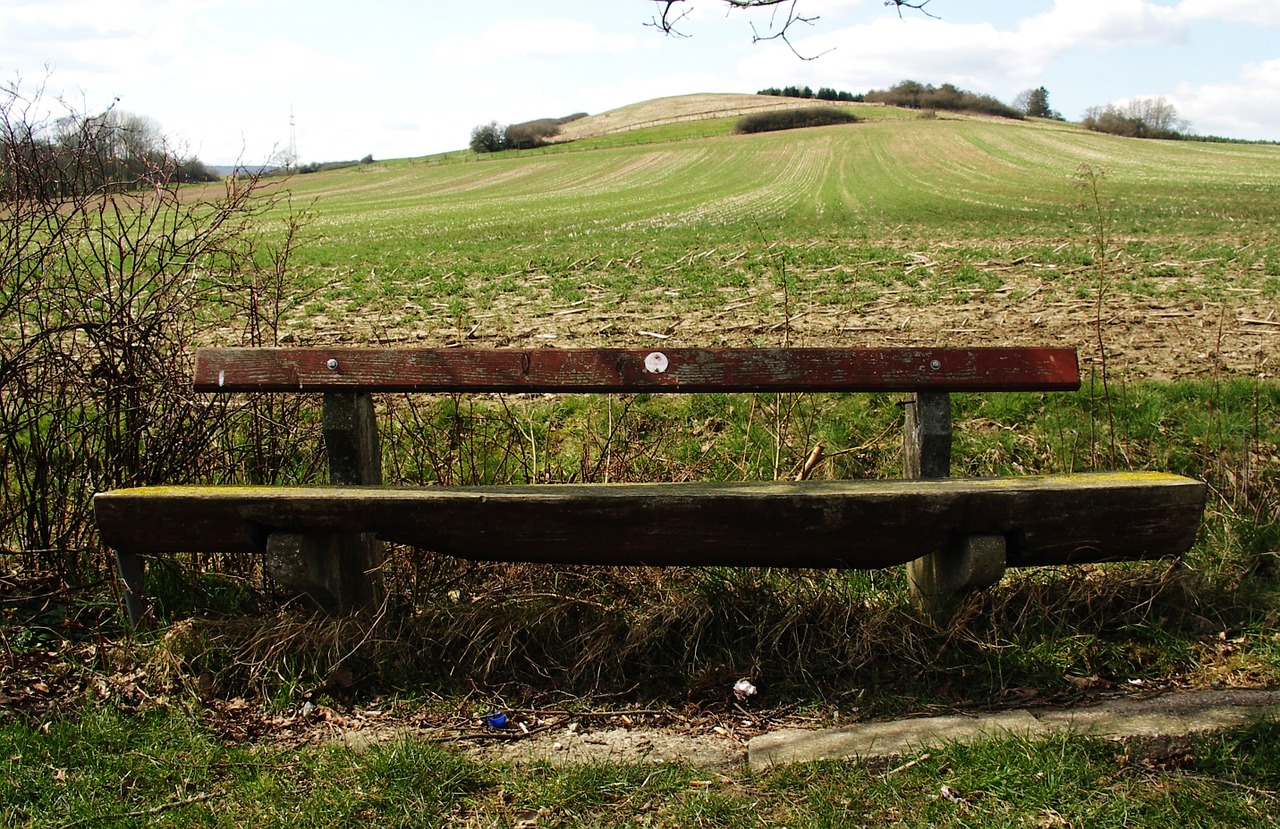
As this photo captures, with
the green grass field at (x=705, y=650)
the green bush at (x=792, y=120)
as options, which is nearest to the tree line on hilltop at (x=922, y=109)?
the green bush at (x=792, y=120)

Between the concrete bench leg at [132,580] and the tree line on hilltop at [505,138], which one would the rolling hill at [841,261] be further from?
the tree line on hilltop at [505,138]

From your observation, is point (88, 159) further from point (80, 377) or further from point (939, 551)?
point (939, 551)

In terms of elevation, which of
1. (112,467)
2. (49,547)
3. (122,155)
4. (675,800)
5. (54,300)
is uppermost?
(122,155)

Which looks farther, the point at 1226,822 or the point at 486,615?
the point at 486,615

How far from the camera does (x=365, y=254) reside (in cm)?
1836

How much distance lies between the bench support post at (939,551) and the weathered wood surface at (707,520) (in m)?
0.08

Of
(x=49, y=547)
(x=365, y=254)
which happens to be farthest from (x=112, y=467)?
(x=365, y=254)

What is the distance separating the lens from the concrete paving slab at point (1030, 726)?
119 inches

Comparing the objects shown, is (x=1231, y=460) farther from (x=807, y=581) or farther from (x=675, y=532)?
(x=675, y=532)

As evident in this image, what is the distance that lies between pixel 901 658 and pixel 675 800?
3.90 ft

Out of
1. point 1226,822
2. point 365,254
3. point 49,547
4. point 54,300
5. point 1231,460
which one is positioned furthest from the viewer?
point 365,254

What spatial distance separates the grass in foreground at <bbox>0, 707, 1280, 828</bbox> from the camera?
106 inches

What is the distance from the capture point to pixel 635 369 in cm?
369

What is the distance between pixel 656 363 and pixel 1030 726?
173 centimetres
